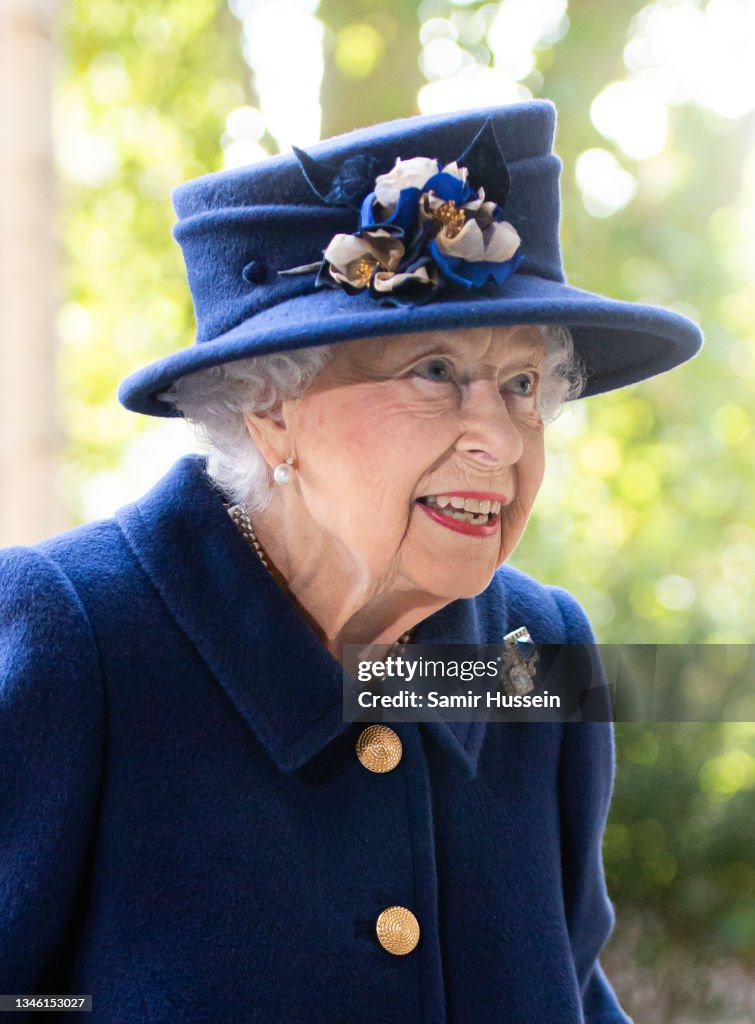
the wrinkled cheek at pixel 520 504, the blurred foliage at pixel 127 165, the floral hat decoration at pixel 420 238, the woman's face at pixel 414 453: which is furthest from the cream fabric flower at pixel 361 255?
the blurred foliage at pixel 127 165

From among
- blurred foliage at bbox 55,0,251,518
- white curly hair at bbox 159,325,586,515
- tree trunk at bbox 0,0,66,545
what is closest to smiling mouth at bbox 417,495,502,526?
white curly hair at bbox 159,325,586,515

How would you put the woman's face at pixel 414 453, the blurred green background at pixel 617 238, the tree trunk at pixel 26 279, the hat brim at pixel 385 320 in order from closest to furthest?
the hat brim at pixel 385 320
the woman's face at pixel 414 453
the tree trunk at pixel 26 279
the blurred green background at pixel 617 238

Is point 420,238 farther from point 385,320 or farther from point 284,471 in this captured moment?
point 284,471

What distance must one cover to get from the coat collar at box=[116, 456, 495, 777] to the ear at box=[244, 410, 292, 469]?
0.12 metres

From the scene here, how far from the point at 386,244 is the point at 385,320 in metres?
0.12

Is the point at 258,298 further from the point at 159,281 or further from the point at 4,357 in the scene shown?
the point at 159,281

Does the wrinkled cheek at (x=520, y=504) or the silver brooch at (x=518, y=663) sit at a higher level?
the wrinkled cheek at (x=520, y=504)

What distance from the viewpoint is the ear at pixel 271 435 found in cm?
161

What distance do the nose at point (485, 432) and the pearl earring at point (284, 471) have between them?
24 centimetres

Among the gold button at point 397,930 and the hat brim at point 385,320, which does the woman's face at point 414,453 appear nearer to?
the hat brim at point 385,320

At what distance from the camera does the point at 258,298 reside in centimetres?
152

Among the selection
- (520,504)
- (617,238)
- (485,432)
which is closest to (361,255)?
(485,432)

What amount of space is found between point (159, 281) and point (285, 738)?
3.28 meters

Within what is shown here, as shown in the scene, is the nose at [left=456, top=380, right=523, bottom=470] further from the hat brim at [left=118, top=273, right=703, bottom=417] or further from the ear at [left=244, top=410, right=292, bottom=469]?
the ear at [left=244, top=410, right=292, bottom=469]
